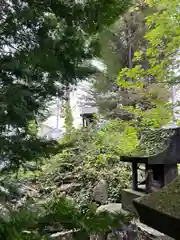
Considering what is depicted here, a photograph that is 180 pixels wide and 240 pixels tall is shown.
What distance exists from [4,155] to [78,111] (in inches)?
282

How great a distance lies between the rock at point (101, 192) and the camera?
4633 mm

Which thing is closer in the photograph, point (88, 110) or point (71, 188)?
point (71, 188)

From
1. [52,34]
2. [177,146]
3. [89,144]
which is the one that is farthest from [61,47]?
[89,144]

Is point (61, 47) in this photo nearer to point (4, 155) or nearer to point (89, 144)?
point (4, 155)

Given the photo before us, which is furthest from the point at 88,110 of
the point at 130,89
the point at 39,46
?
the point at 39,46

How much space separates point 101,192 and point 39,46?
437 centimetres

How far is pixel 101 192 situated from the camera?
4.73 metres

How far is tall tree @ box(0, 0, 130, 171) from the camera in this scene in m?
0.67

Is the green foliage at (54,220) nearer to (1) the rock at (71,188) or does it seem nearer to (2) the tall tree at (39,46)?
(2) the tall tree at (39,46)

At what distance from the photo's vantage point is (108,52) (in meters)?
0.72

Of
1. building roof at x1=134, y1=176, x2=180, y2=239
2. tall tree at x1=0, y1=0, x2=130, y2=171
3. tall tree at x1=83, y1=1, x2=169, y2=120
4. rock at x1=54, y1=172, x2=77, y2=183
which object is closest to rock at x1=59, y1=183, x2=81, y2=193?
rock at x1=54, y1=172, x2=77, y2=183

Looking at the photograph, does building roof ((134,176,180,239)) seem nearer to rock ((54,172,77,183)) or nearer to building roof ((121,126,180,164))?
building roof ((121,126,180,164))

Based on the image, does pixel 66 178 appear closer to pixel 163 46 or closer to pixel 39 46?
pixel 163 46

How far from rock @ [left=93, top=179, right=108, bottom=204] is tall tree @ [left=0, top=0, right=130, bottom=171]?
4074mm
